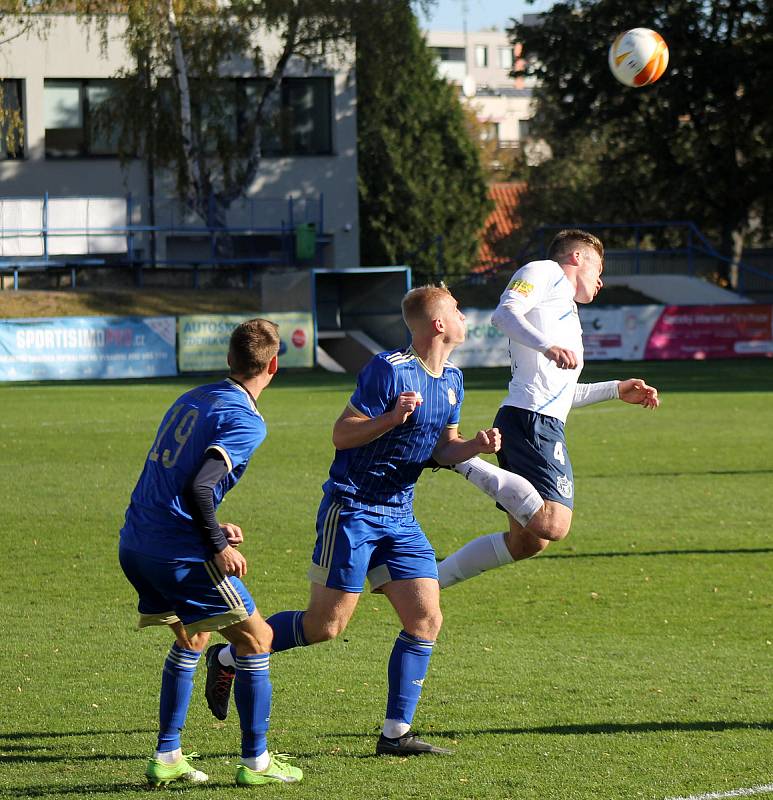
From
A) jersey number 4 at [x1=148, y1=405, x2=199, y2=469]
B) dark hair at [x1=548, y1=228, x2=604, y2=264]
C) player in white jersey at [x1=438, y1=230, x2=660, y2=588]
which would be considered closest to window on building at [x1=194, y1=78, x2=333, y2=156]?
dark hair at [x1=548, y1=228, x2=604, y2=264]

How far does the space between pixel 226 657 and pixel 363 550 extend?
2.33 ft

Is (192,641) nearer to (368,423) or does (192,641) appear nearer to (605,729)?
(368,423)

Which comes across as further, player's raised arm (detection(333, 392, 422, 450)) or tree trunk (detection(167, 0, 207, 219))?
tree trunk (detection(167, 0, 207, 219))

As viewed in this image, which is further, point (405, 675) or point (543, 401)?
point (543, 401)

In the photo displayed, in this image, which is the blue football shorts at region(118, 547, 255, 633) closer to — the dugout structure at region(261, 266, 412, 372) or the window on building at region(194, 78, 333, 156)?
the dugout structure at region(261, 266, 412, 372)

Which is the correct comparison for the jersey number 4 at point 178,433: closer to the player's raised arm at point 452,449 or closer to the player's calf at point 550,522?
the player's raised arm at point 452,449

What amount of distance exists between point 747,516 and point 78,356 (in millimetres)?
19984

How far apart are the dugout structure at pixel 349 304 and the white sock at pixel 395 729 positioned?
96.6 ft

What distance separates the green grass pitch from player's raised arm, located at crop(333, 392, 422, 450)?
1.27 m

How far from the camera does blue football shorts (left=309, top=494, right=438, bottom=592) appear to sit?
5383 millimetres

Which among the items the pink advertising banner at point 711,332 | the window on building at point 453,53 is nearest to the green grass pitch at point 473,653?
the pink advertising banner at point 711,332

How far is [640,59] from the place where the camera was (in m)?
14.1

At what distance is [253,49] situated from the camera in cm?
4003

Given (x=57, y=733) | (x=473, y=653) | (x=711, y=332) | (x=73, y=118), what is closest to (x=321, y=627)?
(x=57, y=733)
